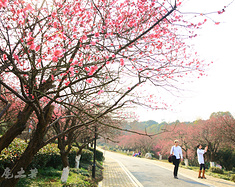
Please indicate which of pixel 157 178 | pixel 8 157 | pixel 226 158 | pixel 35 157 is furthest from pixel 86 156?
pixel 226 158

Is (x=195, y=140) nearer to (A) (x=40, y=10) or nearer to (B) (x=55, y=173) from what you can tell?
(B) (x=55, y=173)

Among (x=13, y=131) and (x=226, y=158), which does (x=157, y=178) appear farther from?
(x=226, y=158)

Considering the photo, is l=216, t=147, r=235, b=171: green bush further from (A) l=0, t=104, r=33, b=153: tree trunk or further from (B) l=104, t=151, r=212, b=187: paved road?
(A) l=0, t=104, r=33, b=153: tree trunk

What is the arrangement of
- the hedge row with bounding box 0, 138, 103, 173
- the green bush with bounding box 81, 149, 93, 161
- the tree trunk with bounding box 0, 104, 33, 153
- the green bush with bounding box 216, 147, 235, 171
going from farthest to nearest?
1. the green bush with bounding box 216, 147, 235, 171
2. the green bush with bounding box 81, 149, 93, 161
3. the hedge row with bounding box 0, 138, 103, 173
4. the tree trunk with bounding box 0, 104, 33, 153

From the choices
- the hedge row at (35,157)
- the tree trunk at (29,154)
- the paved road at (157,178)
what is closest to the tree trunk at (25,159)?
the tree trunk at (29,154)

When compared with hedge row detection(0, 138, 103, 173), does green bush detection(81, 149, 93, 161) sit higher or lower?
lower

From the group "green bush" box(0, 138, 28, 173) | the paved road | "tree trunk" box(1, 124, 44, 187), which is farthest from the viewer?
the paved road

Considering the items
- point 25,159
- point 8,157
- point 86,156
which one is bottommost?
point 86,156

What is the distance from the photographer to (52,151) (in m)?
9.75

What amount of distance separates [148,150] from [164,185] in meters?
37.7

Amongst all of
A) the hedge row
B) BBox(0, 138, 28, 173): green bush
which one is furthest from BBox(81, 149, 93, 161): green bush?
BBox(0, 138, 28, 173): green bush

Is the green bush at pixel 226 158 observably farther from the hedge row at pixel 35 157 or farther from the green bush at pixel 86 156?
the hedge row at pixel 35 157

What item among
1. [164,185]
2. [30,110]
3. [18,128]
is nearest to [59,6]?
[30,110]

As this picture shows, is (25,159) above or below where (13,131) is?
below
